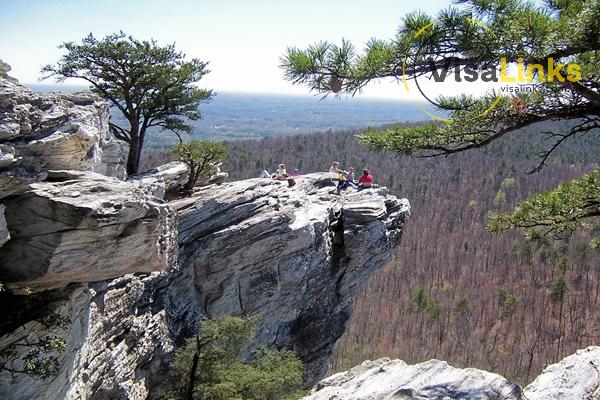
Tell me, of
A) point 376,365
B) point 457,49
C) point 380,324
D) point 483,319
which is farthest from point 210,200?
point 483,319

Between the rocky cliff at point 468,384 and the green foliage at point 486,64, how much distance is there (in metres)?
2.39

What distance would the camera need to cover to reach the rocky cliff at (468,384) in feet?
23.9

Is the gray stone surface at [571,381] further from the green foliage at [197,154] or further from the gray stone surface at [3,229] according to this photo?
the green foliage at [197,154]

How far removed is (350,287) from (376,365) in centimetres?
1189

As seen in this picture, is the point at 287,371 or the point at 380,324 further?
the point at 380,324

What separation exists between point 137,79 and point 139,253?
10260 mm

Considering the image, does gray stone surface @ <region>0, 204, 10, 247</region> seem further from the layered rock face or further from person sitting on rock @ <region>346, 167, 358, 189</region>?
person sitting on rock @ <region>346, 167, 358, 189</region>

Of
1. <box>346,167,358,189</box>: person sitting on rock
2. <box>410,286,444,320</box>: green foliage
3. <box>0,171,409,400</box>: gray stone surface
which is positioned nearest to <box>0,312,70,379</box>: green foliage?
<box>0,171,409,400</box>: gray stone surface

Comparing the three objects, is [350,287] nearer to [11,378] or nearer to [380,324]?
[11,378]

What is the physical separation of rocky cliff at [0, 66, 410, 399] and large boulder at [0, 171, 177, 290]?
3 cm

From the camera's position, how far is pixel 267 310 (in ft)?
64.4

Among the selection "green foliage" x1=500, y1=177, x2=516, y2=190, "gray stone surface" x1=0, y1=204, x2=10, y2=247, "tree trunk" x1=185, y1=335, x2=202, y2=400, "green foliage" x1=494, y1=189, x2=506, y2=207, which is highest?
"gray stone surface" x1=0, y1=204, x2=10, y2=247

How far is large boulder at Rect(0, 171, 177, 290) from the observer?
10.1 meters

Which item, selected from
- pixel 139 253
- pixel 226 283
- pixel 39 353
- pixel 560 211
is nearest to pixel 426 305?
pixel 226 283
